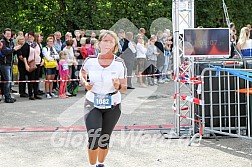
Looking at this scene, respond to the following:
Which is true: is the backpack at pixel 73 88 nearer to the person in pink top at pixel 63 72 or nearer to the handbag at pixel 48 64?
the person in pink top at pixel 63 72

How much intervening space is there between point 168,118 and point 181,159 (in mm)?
3476

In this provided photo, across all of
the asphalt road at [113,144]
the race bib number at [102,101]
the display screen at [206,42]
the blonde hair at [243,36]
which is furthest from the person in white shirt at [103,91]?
the blonde hair at [243,36]

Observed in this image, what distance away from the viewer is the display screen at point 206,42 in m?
7.90

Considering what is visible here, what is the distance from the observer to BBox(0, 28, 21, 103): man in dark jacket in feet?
40.5

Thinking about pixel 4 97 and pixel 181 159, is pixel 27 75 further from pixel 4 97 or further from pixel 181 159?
pixel 181 159

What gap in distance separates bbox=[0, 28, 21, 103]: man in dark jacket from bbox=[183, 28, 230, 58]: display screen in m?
6.08

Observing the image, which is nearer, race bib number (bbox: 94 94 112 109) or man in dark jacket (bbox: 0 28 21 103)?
race bib number (bbox: 94 94 112 109)

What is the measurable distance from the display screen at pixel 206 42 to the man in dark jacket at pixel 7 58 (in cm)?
608

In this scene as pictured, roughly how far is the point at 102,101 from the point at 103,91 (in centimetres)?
14

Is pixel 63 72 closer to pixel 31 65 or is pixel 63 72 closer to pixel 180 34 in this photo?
pixel 31 65

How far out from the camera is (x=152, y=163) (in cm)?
652

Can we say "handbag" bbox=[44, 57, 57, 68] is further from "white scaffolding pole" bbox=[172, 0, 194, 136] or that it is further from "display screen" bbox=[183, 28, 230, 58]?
"display screen" bbox=[183, 28, 230, 58]

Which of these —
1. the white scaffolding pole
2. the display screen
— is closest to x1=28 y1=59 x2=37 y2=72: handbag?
the white scaffolding pole

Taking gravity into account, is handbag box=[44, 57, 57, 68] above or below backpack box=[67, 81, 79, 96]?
above
